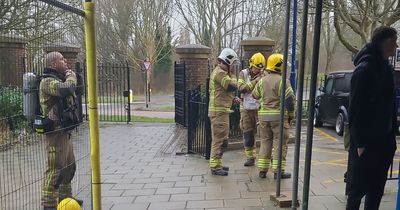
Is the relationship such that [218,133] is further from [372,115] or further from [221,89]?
[372,115]

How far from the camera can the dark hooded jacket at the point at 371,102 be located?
3568mm

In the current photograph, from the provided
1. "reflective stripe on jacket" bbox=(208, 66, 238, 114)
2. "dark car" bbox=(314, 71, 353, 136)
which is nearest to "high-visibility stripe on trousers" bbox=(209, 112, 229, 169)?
"reflective stripe on jacket" bbox=(208, 66, 238, 114)

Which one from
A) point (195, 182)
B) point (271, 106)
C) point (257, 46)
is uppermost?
point (257, 46)

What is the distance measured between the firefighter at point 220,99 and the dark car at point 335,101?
545cm

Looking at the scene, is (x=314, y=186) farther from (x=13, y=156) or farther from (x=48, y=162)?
(x=13, y=156)

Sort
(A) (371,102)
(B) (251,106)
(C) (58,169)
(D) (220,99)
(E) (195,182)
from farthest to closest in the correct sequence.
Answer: (B) (251,106)
(D) (220,99)
(E) (195,182)
(C) (58,169)
(A) (371,102)

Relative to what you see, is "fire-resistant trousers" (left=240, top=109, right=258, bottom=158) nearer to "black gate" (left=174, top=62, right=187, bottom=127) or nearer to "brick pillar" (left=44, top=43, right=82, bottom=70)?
"brick pillar" (left=44, top=43, right=82, bottom=70)

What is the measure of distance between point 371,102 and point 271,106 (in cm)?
227

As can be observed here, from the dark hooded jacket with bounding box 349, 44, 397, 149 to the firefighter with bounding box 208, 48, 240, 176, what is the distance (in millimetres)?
2498

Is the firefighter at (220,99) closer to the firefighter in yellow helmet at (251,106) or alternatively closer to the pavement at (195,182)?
the pavement at (195,182)

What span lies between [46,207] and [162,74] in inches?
1405

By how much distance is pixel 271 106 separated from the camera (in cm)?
579

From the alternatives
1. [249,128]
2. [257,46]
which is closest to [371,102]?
[249,128]

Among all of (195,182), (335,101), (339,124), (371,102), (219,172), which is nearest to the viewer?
(371,102)
